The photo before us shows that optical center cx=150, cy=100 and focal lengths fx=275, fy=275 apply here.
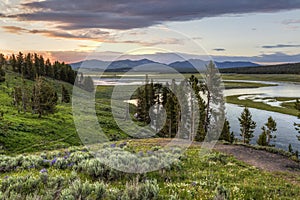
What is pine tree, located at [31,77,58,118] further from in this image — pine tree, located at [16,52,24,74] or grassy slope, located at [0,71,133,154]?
pine tree, located at [16,52,24,74]

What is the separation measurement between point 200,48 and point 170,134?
4594 cm

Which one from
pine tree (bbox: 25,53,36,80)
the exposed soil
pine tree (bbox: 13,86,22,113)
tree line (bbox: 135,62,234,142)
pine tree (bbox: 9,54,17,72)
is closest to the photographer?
the exposed soil

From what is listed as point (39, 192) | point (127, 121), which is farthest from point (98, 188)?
point (127, 121)

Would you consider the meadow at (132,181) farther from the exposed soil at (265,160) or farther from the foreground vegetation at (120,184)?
the exposed soil at (265,160)

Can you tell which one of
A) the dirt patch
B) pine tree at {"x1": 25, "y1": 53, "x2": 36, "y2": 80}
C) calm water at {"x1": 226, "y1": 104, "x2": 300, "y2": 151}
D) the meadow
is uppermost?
pine tree at {"x1": 25, "y1": 53, "x2": 36, "y2": 80}

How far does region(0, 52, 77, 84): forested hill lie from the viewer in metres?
128

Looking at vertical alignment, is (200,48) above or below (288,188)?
above

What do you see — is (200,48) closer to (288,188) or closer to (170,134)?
(288,188)

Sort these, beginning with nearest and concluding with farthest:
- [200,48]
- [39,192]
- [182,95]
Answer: [39,192] < [200,48] < [182,95]

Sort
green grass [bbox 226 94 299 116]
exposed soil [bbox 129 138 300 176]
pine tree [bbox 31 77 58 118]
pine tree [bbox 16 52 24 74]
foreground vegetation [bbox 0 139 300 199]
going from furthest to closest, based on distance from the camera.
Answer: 1. pine tree [bbox 16 52 24 74]
2. green grass [bbox 226 94 299 116]
3. pine tree [bbox 31 77 58 118]
4. exposed soil [bbox 129 138 300 176]
5. foreground vegetation [bbox 0 139 300 199]

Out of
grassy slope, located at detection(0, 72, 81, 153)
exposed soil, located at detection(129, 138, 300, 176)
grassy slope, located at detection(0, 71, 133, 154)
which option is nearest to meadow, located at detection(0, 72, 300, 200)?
exposed soil, located at detection(129, 138, 300, 176)

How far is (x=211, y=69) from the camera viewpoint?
4075 centimetres

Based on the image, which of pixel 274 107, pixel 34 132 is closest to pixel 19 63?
pixel 34 132

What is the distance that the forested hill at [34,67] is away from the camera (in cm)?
12825
